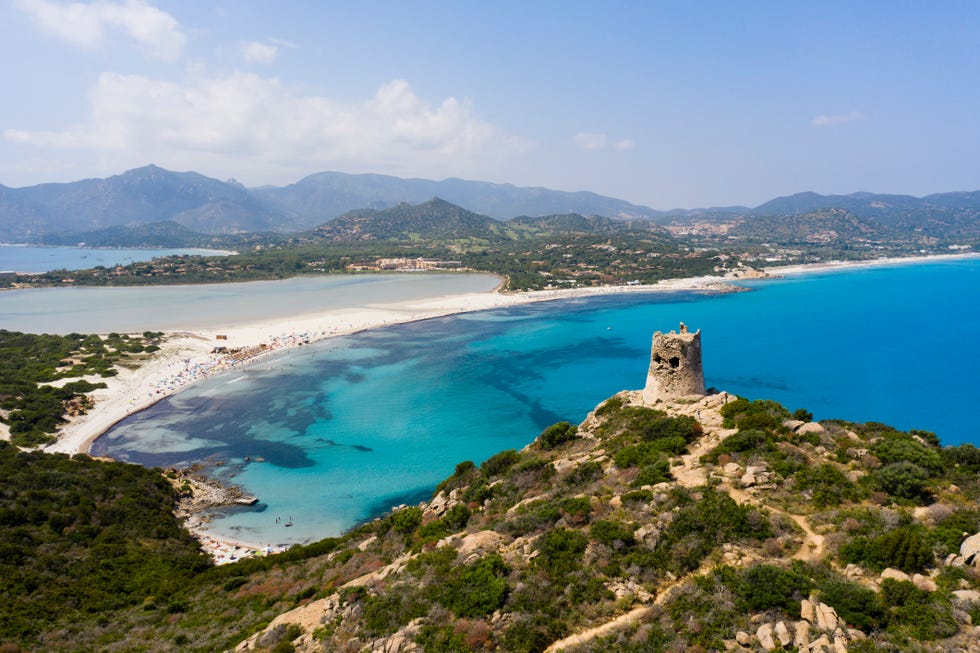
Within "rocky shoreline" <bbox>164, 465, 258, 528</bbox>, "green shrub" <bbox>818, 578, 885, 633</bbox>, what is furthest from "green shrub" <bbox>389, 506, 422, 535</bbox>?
"rocky shoreline" <bbox>164, 465, 258, 528</bbox>

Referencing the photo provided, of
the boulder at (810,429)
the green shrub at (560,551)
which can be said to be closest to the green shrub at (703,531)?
the green shrub at (560,551)

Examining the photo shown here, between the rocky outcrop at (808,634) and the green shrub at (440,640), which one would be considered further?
the green shrub at (440,640)

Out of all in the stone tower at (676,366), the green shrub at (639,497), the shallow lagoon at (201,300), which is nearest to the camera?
the green shrub at (639,497)

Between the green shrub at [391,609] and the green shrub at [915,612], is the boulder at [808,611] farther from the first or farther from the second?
the green shrub at [391,609]

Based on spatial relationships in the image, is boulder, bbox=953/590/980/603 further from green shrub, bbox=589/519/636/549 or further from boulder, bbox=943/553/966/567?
green shrub, bbox=589/519/636/549

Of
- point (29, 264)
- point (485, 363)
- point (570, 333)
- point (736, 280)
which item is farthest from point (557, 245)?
point (29, 264)

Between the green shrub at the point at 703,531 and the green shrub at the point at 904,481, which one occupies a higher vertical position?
the green shrub at the point at 904,481

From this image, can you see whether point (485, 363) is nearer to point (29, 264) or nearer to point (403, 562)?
point (403, 562)
